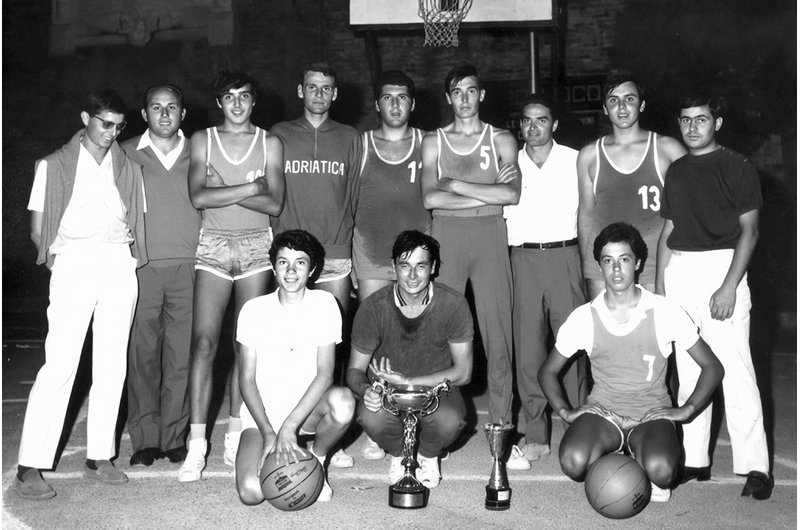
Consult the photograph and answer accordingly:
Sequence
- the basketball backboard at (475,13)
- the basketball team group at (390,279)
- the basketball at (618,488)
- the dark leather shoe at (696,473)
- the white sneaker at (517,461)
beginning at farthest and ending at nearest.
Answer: the basketball backboard at (475,13), the white sneaker at (517,461), the dark leather shoe at (696,473), the basketball team group at (390,279), the basketball at (618,488)

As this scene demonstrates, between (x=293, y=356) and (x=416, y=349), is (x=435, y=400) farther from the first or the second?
(x=293, y=356)

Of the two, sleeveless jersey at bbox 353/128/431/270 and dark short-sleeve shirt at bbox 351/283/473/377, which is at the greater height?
sleeveless jersey at bbox 353/128/431/270

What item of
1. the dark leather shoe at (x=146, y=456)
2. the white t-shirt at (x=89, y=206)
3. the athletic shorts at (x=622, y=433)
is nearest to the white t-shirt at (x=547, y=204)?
the athletic shorts at (x=622, y=433)

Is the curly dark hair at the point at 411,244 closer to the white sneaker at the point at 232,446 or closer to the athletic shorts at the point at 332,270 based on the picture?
the athletic shorts at the point at 332,270

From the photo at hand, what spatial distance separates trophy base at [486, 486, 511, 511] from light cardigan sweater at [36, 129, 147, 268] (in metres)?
2.31

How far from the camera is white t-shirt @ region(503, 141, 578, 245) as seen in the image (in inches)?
192

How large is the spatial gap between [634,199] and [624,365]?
107 cm

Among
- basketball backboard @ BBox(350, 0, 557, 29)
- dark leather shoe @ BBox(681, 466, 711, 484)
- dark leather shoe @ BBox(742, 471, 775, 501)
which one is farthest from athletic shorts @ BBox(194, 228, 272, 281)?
basketball backboard @ BBox(350, 0, 557, 29)

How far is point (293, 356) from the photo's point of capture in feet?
13.7

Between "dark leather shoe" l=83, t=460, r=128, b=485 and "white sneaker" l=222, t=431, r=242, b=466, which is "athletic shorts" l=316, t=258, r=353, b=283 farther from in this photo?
"dark leather shoe" l=83, t=460, r=128, b=485

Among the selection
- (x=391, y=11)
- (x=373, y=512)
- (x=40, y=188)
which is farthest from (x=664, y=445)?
(x=391, y=11)

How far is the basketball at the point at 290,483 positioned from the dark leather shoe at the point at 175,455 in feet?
3.55

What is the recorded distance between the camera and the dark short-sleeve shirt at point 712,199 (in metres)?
4.22

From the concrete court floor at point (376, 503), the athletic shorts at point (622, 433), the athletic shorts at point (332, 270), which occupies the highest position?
the athletic shorts at point (332, 270)
